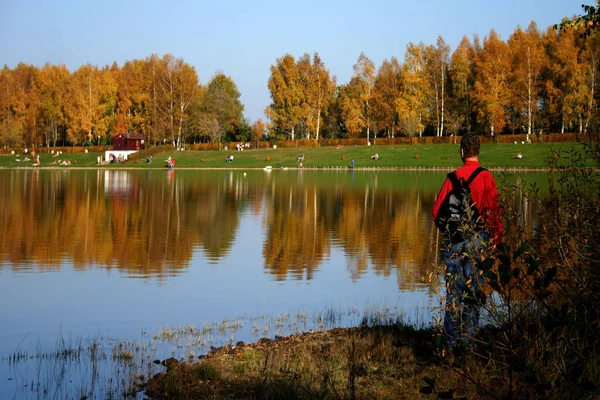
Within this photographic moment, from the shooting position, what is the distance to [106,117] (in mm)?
110500

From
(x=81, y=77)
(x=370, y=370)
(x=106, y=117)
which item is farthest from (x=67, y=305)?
(x=81, y=77)

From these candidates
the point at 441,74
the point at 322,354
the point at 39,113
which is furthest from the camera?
the point at 39,113

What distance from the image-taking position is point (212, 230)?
2516cm

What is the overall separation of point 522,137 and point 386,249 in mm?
66806

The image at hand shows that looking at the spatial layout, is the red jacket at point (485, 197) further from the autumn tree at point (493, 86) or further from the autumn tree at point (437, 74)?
the autumn tree at point (437, 74)

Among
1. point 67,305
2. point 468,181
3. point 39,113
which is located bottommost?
point 67,305

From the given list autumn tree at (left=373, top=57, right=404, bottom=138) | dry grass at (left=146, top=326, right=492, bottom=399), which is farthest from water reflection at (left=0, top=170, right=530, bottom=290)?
autumn tree at (left=373, top=57, right=404, bottom=138)

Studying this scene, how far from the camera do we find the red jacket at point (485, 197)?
750cm

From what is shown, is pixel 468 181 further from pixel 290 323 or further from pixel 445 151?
pixel 445 151

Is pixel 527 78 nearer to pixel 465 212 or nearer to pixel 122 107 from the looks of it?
pixel 122 107

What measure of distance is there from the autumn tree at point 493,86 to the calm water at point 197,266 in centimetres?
4881

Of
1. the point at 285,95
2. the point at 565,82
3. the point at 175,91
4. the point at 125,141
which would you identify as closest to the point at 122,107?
the point at 175,91

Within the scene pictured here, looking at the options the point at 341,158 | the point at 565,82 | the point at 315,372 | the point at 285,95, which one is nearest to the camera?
the point at 315,372

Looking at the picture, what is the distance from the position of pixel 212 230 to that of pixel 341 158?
200 ft
